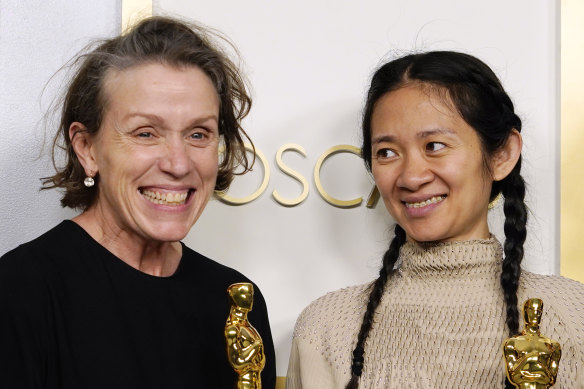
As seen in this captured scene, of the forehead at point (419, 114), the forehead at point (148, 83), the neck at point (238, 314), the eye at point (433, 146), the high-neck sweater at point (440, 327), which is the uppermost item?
the forehead at point (148, 83)

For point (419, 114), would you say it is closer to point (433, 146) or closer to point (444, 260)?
point (433, 146)

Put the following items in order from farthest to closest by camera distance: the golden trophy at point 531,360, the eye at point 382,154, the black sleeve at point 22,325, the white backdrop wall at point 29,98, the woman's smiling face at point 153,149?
the white backdrop wall at point 29,98 < the eye at point 382,154 < the woman's smiling face at point 153,149 < the black sleeve at point 22,325 < the golden trophy at point 531,360

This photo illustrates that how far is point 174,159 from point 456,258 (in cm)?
44

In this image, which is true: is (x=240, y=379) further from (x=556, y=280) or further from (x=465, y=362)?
(x=556, y=280)

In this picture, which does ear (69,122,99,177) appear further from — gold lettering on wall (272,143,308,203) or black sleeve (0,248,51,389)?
gold lettering on wall (272,143,308,203)

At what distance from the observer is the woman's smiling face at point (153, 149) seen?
1.22 meters

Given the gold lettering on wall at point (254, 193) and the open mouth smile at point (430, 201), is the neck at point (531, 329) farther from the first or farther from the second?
the gold lettering on wall at point (254, 193)

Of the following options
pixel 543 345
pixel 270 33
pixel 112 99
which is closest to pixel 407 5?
pixel 270 33

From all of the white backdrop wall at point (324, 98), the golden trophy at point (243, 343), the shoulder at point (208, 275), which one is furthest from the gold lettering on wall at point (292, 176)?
the golden trophy at point (243, 343)

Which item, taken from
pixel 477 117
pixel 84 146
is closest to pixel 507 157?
pixel 477 117

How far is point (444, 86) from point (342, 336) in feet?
1.35

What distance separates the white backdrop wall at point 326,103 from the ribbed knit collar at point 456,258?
32 centimetres

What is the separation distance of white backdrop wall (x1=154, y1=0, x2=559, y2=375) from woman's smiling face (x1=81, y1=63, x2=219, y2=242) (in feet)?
1.25

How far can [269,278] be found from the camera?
65.1 inches
